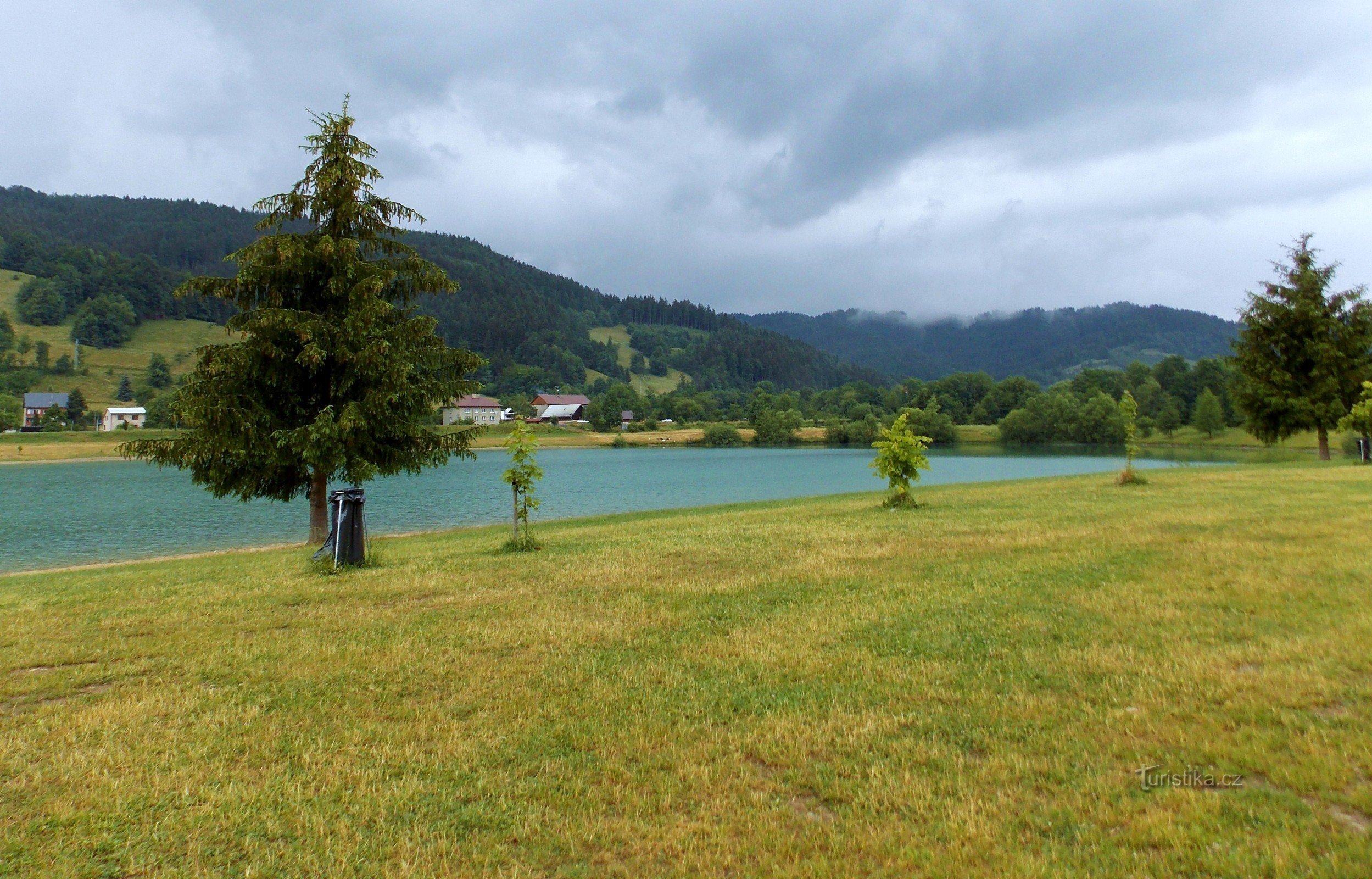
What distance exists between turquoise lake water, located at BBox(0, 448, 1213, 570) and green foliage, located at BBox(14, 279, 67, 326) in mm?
94024

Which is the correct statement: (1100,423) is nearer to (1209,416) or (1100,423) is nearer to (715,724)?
(1209,416)

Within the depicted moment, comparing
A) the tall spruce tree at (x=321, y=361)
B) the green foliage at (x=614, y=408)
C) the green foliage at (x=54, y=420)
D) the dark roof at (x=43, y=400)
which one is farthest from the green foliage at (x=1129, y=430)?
the dark roof at (x=43, y=400)

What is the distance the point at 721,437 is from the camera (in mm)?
124438

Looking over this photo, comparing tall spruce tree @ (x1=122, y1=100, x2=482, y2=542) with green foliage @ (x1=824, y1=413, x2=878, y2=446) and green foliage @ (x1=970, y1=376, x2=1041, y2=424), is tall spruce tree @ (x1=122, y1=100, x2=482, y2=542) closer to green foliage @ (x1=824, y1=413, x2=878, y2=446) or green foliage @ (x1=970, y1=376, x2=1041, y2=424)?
green foliage @ (x1=824, y1=413, x2=878, y2=446)

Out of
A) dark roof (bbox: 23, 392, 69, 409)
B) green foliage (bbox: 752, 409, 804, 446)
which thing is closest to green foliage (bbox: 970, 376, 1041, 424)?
green foliage (bbox: 752, 409, 804, 446)

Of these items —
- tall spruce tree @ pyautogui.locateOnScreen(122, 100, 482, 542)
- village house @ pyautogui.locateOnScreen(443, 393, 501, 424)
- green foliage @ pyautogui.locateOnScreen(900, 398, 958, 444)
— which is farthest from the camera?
village house @ pyautogui.locateOnScreen(443, 393, 501, 424)

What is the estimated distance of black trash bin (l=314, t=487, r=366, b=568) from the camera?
12.2 meters

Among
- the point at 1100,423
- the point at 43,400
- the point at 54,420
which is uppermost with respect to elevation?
the point at 43,400

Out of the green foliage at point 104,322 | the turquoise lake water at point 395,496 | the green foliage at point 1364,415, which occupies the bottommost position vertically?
the turquoise lake water at point 395,496

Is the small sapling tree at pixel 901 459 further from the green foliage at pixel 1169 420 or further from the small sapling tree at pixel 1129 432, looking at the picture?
the green foliage at pixel 1169 420

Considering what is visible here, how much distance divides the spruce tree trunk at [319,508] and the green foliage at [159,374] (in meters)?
126

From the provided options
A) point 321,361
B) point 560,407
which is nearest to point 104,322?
point 560,407

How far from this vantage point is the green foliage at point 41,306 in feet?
457

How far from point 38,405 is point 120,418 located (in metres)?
10.6
